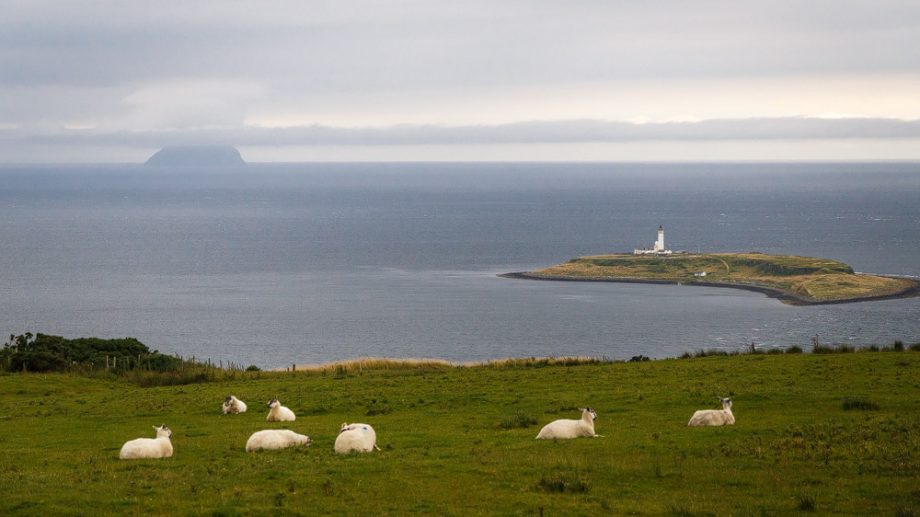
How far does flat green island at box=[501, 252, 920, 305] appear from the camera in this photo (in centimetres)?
14725

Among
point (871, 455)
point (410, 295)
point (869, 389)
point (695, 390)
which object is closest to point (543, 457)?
point (871, 455)

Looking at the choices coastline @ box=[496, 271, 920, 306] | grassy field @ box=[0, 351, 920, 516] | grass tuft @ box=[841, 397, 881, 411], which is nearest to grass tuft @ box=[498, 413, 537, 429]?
grassy field @ box=[0, 351, 920, 516]

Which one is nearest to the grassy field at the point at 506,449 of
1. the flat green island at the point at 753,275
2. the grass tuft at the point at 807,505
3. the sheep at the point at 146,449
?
the grass tuft at the point at 807,505

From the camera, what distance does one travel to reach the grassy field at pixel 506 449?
17.0 metres

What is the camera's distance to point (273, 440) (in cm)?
2244

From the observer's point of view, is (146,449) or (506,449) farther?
(146,449)

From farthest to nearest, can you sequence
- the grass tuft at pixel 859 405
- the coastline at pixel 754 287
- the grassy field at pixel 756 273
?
the grassy field at pixel 756 273
the coastline at pixel 754 287
the grass tuft at pixel 859 405

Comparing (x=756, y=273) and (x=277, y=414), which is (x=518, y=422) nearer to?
(x=277, y=414)

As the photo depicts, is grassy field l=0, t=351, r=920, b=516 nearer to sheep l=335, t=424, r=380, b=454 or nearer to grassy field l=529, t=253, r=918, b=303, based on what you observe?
sheep l=335, t=424, r=380, b=454

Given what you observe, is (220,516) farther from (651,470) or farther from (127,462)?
(651,470)

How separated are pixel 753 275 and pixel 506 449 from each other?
151m

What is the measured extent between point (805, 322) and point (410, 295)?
183 ft

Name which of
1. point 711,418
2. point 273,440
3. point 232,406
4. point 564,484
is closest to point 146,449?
point 273,440

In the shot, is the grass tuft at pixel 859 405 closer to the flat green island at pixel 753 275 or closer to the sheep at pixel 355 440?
the sheep at pixel 355 440
